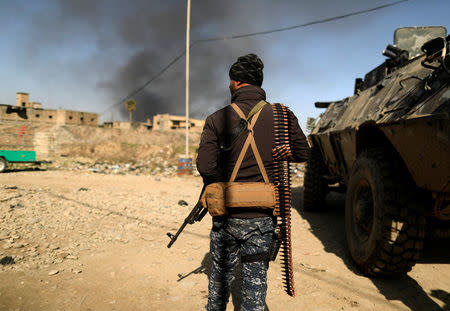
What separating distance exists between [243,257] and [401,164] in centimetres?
194

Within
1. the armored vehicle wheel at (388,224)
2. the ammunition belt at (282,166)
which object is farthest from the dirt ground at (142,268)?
the ammunition belt at (282,166)

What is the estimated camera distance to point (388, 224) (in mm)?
2527

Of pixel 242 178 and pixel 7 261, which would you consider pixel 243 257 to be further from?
pixel 7 261

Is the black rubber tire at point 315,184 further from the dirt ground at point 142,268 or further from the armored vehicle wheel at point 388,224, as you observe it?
the armored vehicle wheel at point 388,224

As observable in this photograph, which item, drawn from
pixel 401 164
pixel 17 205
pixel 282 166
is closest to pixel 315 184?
pixel 401 164

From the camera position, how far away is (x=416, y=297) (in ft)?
8.33

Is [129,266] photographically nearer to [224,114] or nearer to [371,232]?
[224,114]

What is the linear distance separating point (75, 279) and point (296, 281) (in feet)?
6.98

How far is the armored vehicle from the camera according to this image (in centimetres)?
210

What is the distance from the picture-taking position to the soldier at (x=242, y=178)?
5.59 feet

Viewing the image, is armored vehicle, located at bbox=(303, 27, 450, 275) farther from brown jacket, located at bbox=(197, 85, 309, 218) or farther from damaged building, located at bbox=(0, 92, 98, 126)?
damaged building, located at bbox=(0, 92, 98, 126)

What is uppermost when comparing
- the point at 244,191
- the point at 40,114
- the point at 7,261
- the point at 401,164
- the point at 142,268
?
the point at 40,114

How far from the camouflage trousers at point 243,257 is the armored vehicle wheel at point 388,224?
1.38 metres

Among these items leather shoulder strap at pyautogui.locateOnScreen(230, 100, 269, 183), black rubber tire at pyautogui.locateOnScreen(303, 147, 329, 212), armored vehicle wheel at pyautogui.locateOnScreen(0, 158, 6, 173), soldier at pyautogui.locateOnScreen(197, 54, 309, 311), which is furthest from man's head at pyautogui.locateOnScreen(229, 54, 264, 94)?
armored vehicle wheel at pyautogui.locateOnScreen(0, 158, 6, 173)
